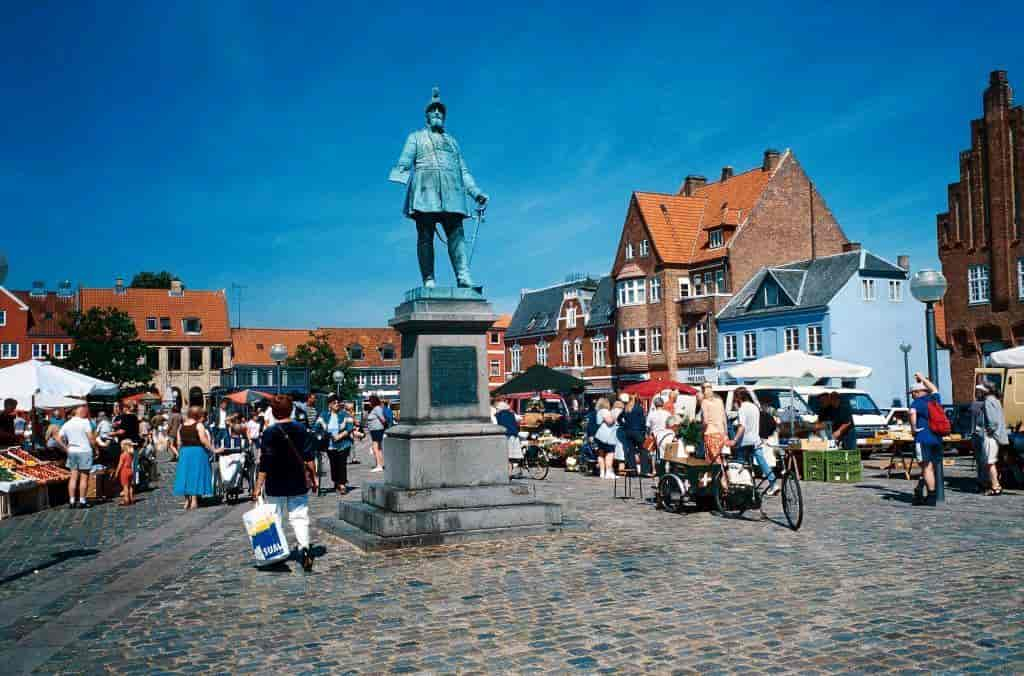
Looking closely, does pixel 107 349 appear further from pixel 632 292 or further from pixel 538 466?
pixel 538 466

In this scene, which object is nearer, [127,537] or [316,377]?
[127,537]

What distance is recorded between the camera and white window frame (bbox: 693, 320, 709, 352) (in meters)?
48.1

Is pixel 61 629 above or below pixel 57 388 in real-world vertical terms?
below

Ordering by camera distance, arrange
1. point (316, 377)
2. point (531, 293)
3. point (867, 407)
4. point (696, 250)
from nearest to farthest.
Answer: point (867, 407) → point (696, 250) → point (316, 377) → point (531, 293)

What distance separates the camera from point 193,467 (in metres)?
14.5

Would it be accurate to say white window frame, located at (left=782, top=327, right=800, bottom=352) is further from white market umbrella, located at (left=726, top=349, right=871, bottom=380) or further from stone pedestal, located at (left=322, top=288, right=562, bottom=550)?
stone pedestal, located at (left=322, top=288, right=562, bottom=550)

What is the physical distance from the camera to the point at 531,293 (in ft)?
229

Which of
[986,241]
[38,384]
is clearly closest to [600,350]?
[986,241]

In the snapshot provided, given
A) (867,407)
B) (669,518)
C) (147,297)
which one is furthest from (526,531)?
(147,297)

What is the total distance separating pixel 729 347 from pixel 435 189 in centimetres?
3737

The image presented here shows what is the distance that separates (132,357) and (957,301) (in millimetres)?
46339

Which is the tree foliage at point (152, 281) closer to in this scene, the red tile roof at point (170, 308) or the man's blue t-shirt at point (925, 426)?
the red tile roof at point (170, 308)

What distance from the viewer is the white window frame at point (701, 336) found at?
48062 millimetres

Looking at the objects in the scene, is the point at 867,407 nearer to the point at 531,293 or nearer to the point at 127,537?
the point at 127,537
